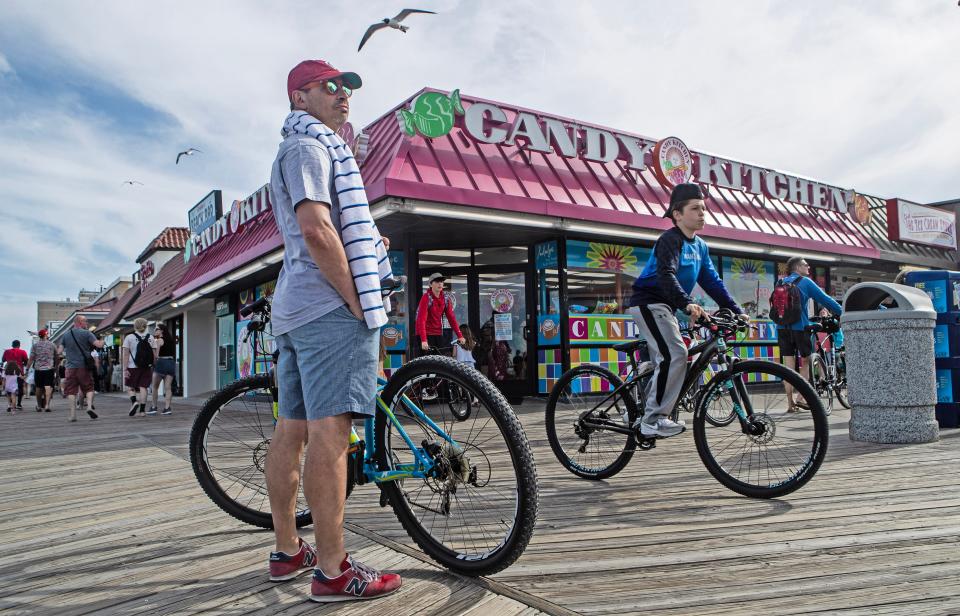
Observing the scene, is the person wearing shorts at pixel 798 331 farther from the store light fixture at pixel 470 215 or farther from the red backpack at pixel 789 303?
the store light fixture at pixel 470 215

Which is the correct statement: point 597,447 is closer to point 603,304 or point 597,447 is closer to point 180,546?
point 180,546

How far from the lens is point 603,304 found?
480 inches

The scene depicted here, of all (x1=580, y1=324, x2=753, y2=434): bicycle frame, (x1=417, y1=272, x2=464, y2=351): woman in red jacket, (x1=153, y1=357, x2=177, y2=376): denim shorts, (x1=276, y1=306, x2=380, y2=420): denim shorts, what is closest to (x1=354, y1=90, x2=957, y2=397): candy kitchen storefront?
(x1=417, y1=272, x2=464, y2=351): woman in red jacket

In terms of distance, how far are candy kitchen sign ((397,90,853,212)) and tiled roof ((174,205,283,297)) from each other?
3028mm

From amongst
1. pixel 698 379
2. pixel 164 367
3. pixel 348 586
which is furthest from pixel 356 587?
pixel 164 367

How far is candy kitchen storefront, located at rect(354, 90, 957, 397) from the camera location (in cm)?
962

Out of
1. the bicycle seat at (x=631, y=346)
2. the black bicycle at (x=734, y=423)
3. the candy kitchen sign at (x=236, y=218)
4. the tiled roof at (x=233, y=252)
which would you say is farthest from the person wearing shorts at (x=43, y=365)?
the black bicycle at (x=734, y=423)

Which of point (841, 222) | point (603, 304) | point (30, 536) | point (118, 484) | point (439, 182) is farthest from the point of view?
point (841, 222)

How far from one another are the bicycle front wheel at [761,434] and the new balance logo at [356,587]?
2179 mm

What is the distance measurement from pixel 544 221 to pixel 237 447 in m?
7.73

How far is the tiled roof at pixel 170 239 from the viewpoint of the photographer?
1187 inches

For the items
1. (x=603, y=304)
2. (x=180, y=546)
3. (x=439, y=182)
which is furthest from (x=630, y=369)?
(x=603, y=304)

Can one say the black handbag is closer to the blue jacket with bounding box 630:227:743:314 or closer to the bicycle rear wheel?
the bicycle rear wheel

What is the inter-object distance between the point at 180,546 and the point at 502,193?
Result: 24.8 feet
